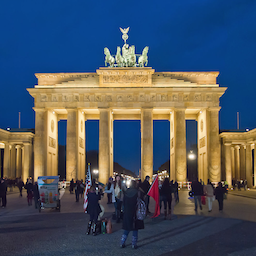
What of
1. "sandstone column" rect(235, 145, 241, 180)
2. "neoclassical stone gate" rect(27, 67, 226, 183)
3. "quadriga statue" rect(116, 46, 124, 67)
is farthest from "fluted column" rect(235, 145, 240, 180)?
"quadriga statue" rect(116, 46, 124, 67)

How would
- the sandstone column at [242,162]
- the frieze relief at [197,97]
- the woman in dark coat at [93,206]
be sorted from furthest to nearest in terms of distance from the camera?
the sandstone column at [242,162], the frieze relief at [197,97], the woman in dark coat at [93,206]

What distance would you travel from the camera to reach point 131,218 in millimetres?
9688

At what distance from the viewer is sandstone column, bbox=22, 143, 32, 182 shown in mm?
47781

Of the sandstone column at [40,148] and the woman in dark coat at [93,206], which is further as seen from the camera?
the sandstone column at [40,148]

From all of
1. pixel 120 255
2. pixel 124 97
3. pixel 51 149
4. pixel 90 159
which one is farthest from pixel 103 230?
pixel 90 159

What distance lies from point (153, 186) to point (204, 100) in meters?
34.3

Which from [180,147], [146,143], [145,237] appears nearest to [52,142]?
[146,143]

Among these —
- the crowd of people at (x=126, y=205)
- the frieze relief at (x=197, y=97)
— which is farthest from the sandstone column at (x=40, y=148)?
the crowd of people at (x=126, y=205)

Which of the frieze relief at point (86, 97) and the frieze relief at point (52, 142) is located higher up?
the frieze relief at point (86, 97)

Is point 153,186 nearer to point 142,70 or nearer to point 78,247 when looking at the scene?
point 78,247

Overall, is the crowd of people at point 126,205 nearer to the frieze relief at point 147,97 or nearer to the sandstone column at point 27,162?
the frieze relief at point 147,97

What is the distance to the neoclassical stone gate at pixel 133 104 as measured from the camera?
4544 cm

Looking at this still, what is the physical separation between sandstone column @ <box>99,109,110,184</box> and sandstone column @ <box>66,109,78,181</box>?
3.69 meters

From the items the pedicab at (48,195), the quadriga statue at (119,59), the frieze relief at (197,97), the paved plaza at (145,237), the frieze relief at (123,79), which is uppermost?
the quadriga statue at (119,59)
